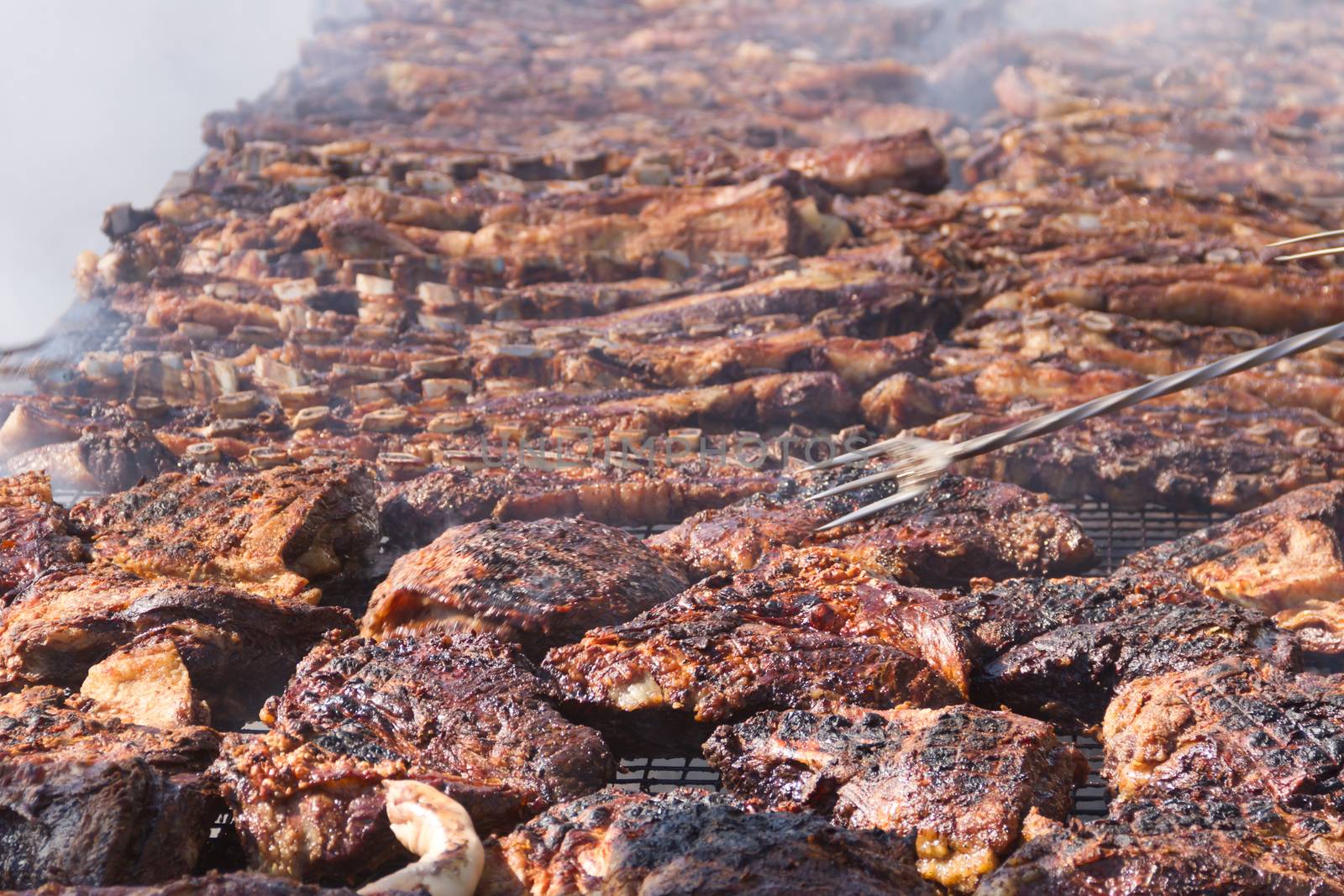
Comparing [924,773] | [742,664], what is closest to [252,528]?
[742,664]

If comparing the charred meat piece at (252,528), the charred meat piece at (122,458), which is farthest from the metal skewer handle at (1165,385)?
the charred meat piece at (122,458)

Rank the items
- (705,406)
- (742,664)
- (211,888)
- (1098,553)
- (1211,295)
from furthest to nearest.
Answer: (1211,295) < (705,406) < (1098,553) < (742,664) < (211,888)

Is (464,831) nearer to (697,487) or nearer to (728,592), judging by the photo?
(728,592)

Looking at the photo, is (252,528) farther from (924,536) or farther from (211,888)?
(924,536)

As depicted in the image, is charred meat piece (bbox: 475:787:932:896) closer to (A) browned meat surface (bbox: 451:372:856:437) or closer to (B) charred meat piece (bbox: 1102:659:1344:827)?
(B) charred meat piece (bbox: 1102:659:1344:827)

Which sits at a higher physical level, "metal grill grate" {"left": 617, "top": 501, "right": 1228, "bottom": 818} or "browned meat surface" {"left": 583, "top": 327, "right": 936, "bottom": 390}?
"browned meat surface" {"left": 583, "top": 327, "right": 936, "bottom": 390}

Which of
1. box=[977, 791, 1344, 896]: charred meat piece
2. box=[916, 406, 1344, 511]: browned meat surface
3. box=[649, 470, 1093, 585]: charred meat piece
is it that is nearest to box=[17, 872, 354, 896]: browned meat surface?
box=[977, 791, 1344, 896]: charred meat piece
